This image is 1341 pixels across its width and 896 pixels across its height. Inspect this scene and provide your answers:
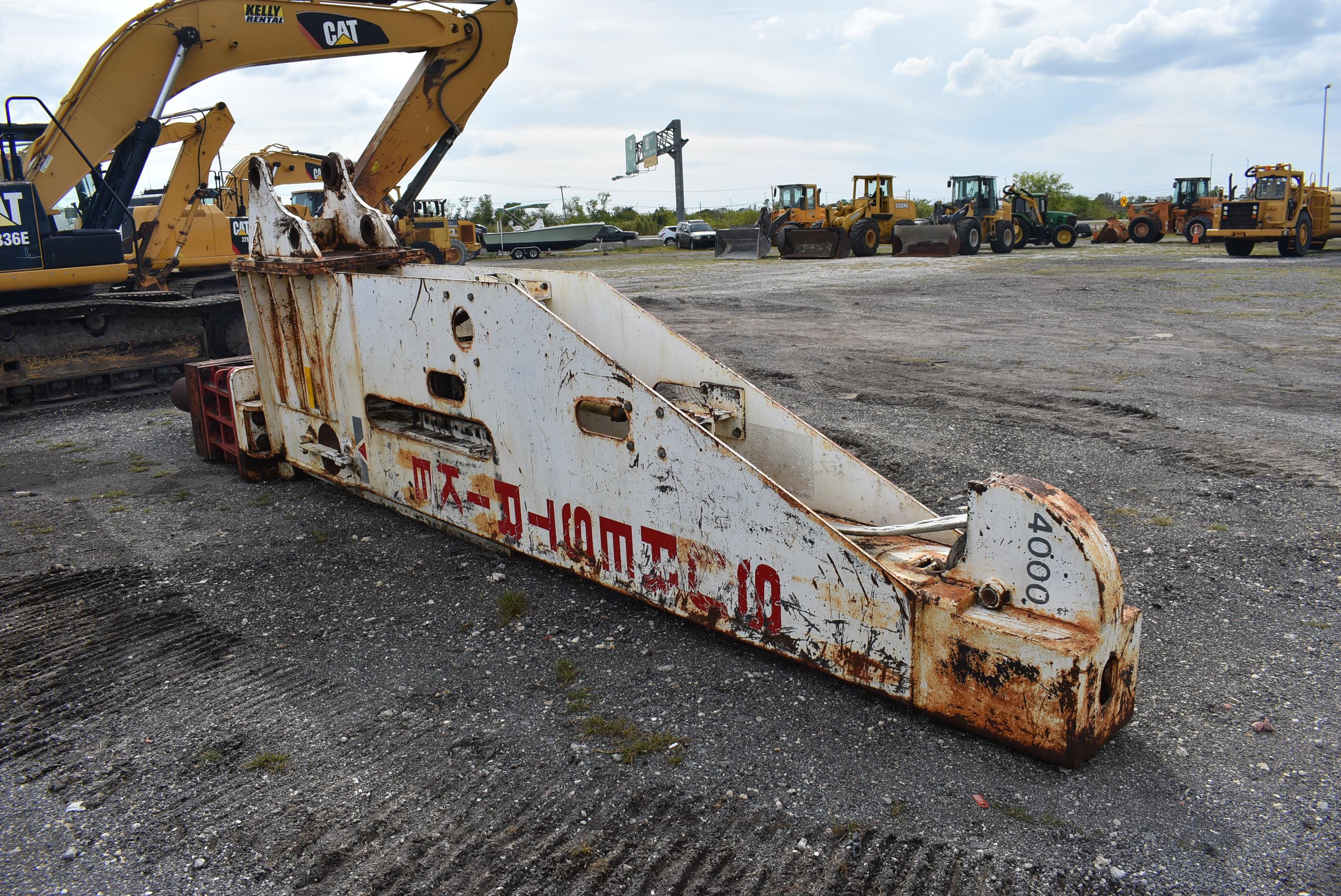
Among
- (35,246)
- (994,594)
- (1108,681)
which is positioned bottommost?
(1108,681)

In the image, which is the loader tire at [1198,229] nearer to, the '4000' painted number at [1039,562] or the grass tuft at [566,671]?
the '4000' painted number at [1039,562]

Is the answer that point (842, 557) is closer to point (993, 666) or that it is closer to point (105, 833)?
point (993, 666)

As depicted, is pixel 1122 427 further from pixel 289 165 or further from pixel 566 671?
pixel 289 165

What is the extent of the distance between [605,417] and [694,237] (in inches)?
1356

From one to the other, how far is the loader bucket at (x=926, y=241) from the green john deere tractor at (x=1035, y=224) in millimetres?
4298

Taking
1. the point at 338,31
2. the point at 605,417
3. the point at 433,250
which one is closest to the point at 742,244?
the point at 433,250

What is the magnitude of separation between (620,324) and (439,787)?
2.27 m

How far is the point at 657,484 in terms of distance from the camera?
131 inches

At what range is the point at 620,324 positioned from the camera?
4.33m

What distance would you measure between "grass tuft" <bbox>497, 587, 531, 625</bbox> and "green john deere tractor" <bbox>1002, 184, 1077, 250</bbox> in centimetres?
2840

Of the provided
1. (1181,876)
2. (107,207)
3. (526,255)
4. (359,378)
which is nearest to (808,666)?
(1181,876)

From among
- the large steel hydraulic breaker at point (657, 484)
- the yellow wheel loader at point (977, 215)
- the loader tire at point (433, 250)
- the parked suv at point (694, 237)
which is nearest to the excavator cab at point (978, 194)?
the yellow wheel loader at point (977, 215)

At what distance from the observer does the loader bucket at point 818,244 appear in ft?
87.0

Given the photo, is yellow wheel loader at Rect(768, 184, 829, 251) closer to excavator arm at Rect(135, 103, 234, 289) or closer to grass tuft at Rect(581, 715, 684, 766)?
excavator arm at Rect(135, 103, 234, 289)
